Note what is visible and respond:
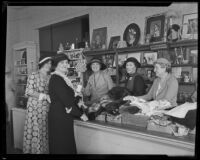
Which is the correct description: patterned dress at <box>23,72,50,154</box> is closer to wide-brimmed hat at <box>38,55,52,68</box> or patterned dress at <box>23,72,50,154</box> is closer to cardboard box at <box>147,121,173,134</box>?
wide-brimmed hat at <box>38,55,52,68</box>

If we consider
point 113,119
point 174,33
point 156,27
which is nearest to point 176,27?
point 174,33

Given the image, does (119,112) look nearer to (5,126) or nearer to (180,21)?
(180,21)

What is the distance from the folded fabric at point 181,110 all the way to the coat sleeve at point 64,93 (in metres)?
0.73

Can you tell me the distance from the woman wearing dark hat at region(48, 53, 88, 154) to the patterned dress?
0.06 m

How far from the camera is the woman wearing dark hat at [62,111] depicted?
5.95 ft

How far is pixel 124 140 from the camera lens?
1757mm

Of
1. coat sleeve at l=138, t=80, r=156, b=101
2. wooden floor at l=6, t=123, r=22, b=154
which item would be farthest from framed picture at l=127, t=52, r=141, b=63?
wooden floor at l=6, t=123, r=22, b=154

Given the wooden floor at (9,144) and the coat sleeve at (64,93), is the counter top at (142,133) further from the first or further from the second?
the wooden floor at (9,144)

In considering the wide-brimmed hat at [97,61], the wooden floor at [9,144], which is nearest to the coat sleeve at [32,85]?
the wooden floor at [9,144]

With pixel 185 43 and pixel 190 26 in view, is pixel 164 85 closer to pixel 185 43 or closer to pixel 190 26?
pixel 185 43

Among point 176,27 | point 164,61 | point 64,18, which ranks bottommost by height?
point 164,61

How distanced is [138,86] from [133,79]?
0.23 ft

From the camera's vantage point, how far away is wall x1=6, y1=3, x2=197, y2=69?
5.89 feet
